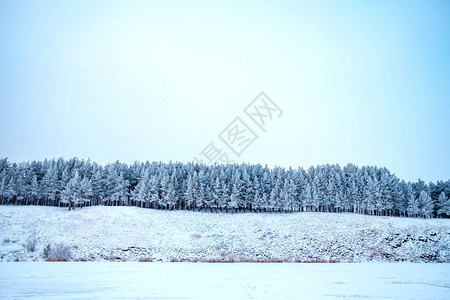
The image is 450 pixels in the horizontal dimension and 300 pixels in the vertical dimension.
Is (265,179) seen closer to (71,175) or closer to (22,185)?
(71,175)

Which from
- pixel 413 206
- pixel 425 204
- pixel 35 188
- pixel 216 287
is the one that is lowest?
pixel 216 287

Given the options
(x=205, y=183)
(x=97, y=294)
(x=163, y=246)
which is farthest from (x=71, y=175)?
(x=97, y=294)

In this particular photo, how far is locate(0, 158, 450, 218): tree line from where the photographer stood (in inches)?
2985

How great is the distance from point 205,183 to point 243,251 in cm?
4630

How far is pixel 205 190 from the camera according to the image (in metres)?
78.8

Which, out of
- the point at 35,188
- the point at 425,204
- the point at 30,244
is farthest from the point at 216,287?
the point at 425,204

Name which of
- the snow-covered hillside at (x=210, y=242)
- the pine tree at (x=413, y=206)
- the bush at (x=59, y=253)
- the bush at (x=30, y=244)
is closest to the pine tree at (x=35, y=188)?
the snow-covered hillside at (x=210, y=242)

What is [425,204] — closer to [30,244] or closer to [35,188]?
[30,244]

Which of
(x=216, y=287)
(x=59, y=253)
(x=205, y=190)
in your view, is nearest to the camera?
(x=216, y=287)

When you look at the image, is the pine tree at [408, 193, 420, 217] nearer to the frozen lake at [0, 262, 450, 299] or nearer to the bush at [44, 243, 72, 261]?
the frozen lake at [0, 262, 450, 299]

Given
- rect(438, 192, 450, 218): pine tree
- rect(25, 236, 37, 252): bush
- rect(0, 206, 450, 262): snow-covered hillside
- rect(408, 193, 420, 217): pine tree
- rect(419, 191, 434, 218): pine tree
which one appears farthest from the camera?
rect(438, 192, 450, 218): pine tree

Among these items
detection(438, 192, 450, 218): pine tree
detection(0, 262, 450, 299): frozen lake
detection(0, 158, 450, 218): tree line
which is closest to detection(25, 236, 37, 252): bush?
detection(0, 262, 450, 299): frozen lake

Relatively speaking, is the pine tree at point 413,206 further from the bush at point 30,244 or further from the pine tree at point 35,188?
the pine tree at point 35,188

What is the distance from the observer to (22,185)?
247ft
